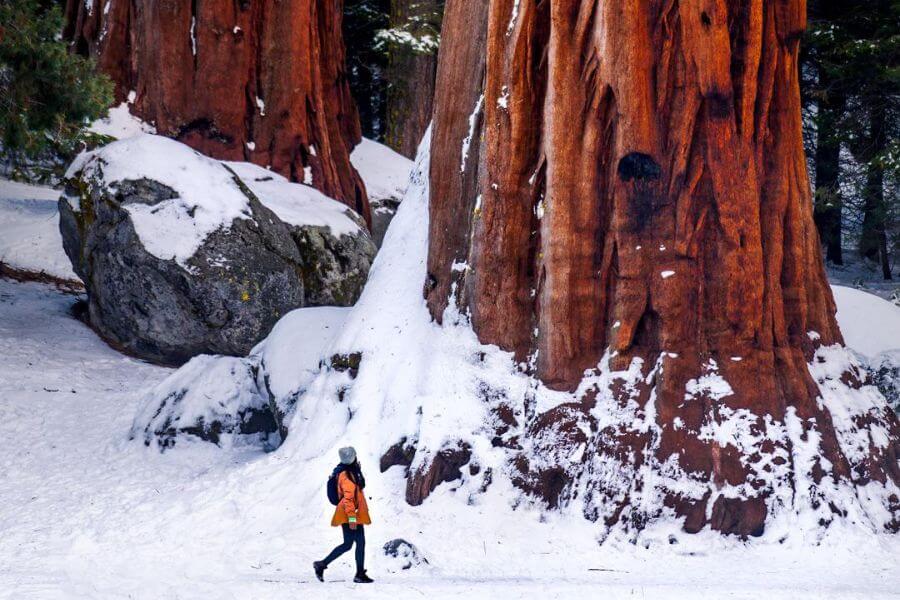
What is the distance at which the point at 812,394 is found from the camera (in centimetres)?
682

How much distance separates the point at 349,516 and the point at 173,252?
653 cm

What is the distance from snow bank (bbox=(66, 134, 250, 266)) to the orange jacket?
628 cm

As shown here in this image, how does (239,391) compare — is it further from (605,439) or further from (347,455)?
(605,439)

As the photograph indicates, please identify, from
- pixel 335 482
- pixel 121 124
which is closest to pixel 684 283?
pixel 335 482

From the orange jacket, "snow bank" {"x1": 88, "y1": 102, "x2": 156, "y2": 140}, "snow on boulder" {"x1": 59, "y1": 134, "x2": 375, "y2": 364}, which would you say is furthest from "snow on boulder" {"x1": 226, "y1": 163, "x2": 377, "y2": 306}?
the orange jacket

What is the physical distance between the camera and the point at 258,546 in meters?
6.60

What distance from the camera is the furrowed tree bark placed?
14438 millimetres

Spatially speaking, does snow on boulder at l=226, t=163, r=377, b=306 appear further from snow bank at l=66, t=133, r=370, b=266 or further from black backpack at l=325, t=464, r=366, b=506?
black backpack at l=325, t=464, r=366, b=506

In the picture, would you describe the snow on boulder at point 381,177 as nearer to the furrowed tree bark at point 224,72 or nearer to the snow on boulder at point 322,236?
the furrowed tree bark at point 224,72

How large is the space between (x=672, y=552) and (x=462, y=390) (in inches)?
86.1

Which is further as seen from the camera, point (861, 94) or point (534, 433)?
point (861, 94)

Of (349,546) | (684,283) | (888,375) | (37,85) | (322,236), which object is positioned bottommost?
(349,546)

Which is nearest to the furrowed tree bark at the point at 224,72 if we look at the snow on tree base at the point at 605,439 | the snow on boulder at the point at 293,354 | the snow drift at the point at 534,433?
the snow on boulder at the point at 293,354

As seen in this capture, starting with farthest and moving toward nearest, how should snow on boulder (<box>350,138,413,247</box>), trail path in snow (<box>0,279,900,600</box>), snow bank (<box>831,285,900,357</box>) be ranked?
snow on boulder (<box>350,138,413,247</box>) < snow bank (<box>831,285,900,357</box>) < trail path in snow (<box>0,279,900,600</box>)
